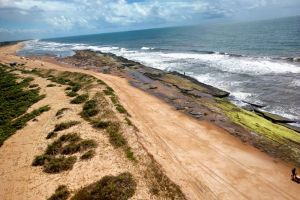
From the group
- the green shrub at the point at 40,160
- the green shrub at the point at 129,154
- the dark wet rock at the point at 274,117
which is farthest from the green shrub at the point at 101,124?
the dark wet rock at the point at 274,117

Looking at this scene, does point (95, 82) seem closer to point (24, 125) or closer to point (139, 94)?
point (139, 94)

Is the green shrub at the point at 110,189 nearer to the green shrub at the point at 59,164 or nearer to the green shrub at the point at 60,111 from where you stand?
the green shrub at the point at 59,164

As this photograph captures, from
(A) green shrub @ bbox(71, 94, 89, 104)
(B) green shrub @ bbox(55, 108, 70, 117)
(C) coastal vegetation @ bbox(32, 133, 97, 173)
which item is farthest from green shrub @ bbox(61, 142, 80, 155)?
(A) green shrub @ bbox(71, 94, 89, 104)

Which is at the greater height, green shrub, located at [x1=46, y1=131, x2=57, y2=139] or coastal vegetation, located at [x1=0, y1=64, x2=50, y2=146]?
green shrub, located at [x1=46, y1=131, x2=57, y2=139]

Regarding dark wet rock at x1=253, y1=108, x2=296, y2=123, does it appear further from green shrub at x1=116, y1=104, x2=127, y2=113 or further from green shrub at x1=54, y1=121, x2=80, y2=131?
green shrub at x1=54, y1=121, x2=80, y2=131

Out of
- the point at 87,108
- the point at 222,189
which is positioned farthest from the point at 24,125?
the point at 222,189

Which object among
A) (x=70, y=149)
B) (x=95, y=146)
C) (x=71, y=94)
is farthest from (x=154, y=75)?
(x=70, y=149)
